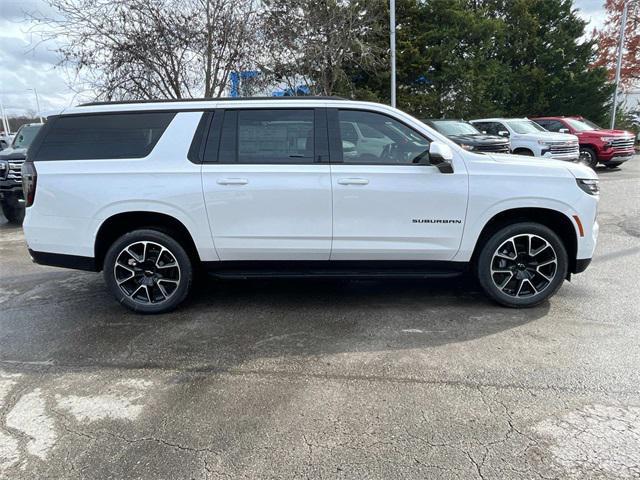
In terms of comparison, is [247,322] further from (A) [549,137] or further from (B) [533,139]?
(A) [549,137]

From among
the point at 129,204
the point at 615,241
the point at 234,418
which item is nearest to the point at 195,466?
the point at 234,418

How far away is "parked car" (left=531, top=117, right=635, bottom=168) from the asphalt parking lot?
13042 millimetres

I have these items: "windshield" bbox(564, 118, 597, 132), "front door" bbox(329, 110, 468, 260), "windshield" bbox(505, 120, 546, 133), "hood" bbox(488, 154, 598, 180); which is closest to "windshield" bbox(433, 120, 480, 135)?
"windshield" bbox(505, 120, 546, 133)

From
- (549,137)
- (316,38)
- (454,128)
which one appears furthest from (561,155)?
(316,38)

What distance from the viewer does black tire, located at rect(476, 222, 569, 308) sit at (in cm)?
427

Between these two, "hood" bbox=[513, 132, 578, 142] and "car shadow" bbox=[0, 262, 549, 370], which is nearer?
"car shadow" bbox=[0, 262, 549, 370]

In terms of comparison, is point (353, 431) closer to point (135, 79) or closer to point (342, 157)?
point (342, 157)

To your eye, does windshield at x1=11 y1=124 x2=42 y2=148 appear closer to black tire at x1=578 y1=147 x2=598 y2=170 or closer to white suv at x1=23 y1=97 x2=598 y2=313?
white suv at x1=23 y1=97 x2=598 y2=313

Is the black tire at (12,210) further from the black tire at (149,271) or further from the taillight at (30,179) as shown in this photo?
the black tire at (149,271)

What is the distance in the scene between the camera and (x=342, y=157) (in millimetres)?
4191

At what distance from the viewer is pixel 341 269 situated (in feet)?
14.4

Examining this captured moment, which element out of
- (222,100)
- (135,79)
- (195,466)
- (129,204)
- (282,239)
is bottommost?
(195,466)

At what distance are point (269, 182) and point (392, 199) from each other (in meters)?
1.13

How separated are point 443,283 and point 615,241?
3597mm
